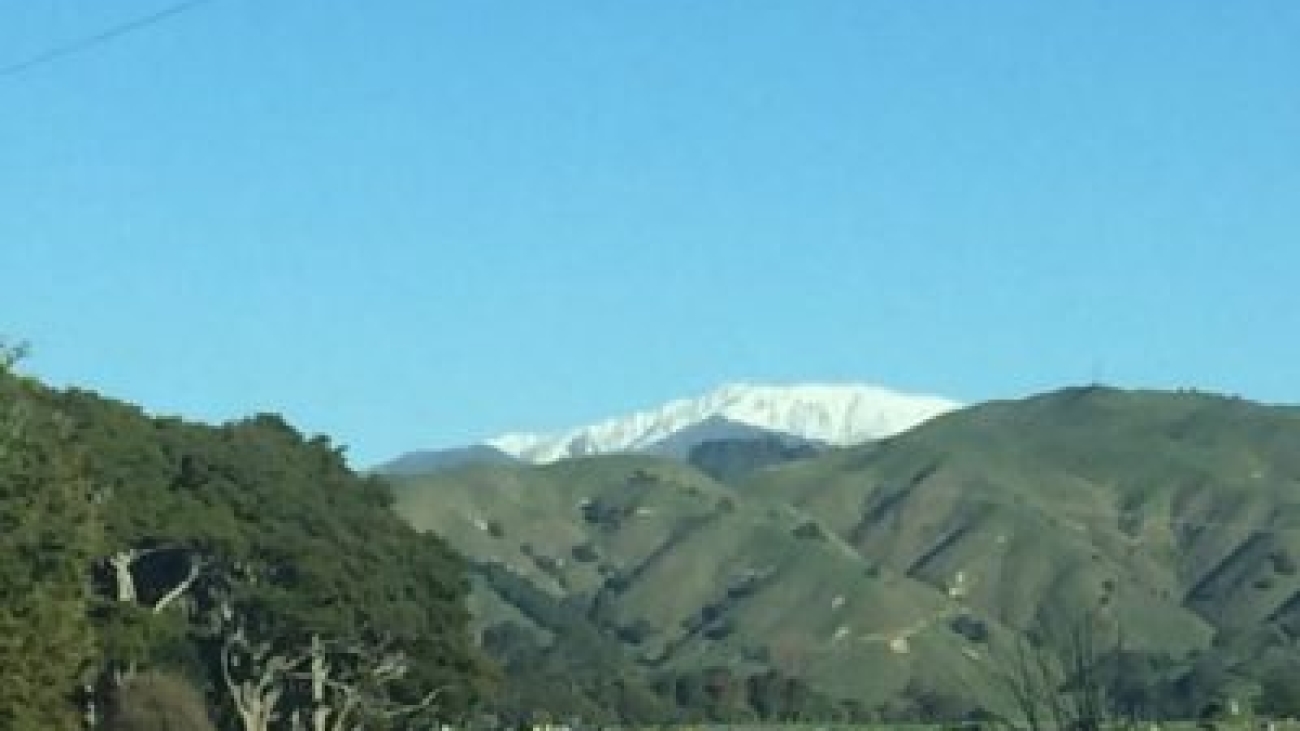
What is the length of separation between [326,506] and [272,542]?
18.6 feet

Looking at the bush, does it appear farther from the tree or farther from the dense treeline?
the tree

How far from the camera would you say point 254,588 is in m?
78.8

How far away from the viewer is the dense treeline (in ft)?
244

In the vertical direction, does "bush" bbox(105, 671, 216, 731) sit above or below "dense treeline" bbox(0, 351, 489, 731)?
below

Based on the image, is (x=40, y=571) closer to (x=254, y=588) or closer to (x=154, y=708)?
(x=154, y=708)

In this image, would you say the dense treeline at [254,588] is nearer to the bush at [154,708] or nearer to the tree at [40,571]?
the bush at [154,708]

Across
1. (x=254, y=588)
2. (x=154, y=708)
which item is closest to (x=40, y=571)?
(x=154, y=708)

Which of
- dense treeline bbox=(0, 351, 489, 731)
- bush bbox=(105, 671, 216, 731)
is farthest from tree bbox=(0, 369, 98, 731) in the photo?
dense treeline bbox=(0, 351, 489, 731)

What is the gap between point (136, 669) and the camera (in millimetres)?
72875

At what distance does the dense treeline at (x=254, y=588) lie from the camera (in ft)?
244

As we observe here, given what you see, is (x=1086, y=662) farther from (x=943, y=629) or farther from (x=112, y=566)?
(x=943, y=629)

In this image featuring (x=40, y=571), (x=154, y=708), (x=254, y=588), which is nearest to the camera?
(x=40, y=571)

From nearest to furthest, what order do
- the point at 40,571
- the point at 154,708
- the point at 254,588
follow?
1. the point at 40,571
2. the point at 154,708
3. the point at 254,588

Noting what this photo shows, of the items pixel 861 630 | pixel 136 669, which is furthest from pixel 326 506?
pixel 861 630
